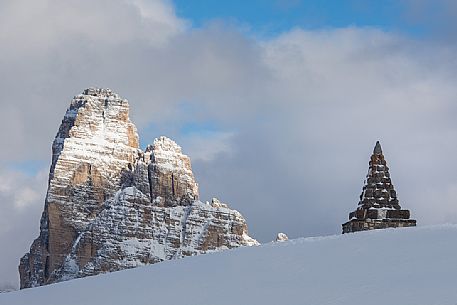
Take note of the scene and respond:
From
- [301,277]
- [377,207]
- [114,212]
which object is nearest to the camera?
[301,277]

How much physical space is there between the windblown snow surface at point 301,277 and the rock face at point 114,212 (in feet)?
462

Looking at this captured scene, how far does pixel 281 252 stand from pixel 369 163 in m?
14.4

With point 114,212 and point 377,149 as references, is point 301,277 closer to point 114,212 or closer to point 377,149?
point 377,149

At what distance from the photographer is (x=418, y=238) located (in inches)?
776

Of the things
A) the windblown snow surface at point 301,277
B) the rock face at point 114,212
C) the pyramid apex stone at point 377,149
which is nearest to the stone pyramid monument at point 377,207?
the pyramid apex stone at point 377,149

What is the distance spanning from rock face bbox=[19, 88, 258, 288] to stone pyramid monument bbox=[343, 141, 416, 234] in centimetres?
12952

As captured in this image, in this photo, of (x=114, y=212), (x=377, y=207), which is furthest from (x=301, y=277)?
(x=114, y=212)

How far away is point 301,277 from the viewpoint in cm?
1777

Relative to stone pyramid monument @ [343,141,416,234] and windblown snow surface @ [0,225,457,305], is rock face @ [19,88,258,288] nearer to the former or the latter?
stone pyramid monument @ [343,141,416,234]

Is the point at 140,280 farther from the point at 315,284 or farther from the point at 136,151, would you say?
the point at 136,151

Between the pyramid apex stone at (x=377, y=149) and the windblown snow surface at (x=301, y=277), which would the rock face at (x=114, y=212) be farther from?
the windblown snow surface at (x=301, y=277)

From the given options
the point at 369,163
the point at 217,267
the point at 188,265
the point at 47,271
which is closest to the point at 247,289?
the point at 217,267

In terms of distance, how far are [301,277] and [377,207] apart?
51.5ft

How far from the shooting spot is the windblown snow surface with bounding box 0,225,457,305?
625 inches
